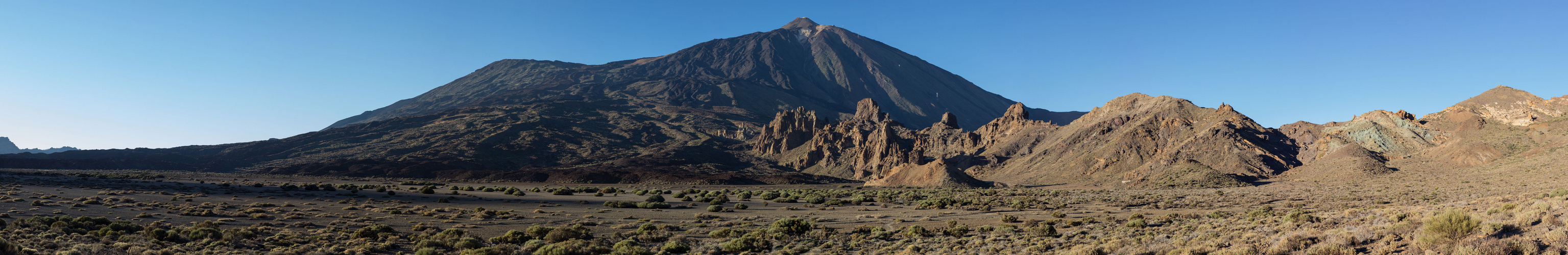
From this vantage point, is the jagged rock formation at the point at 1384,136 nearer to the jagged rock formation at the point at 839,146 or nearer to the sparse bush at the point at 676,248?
the jagged rock formation at the point at 839,146

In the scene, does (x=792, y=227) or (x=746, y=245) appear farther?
(x=792, y=227)

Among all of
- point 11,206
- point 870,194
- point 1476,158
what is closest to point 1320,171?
point 1476,158

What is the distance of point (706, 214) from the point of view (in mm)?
41156

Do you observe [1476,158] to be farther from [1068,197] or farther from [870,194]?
[870,194]

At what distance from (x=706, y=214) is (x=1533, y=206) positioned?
35.2 m

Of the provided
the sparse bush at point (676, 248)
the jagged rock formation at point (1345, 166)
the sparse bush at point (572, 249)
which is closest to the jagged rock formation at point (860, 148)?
the jagged rock formation at point (1345, 166)

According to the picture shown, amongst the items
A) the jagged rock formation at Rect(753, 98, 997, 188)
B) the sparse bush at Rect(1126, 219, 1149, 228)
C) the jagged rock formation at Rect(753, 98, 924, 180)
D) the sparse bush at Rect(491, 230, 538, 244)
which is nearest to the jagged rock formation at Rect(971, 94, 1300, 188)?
the jagged rock formation at Rect(753, 98, 997, 188)

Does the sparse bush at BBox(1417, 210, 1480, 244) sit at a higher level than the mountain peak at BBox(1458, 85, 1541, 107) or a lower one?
lower

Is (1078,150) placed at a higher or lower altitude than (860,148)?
lower

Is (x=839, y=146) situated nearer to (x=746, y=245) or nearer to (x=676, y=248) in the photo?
(x=746, y=245)

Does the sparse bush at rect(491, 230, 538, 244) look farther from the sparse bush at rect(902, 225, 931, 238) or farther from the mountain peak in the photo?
the mountain peak

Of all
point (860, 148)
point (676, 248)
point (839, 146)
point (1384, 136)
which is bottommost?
point (676, 248)

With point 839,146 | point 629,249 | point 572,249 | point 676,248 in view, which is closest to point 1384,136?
point 839,146

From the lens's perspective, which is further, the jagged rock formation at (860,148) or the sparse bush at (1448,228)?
the jagged rock formation at (860,148)
